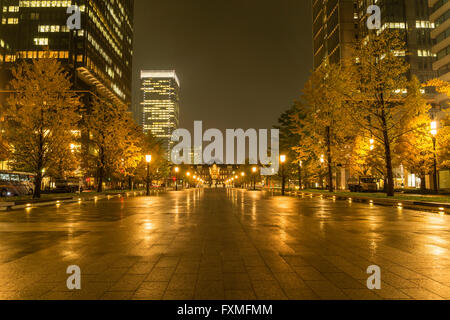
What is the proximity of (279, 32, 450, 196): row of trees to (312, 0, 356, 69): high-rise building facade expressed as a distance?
39.7m

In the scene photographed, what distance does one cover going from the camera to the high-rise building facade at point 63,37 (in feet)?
267

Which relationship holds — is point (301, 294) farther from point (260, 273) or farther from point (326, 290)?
point (260, 273)

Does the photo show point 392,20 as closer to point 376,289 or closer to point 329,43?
point 329,43

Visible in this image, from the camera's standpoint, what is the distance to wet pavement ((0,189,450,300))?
428 cm

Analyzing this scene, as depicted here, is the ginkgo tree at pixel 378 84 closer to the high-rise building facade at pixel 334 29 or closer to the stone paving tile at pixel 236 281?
the stone paving tile at pixel 236 281

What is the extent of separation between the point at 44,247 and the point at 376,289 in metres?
7.00

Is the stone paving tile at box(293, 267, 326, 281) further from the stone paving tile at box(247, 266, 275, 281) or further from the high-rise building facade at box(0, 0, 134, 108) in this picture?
the high-rise building facade at box(0, 0, 134, 108)

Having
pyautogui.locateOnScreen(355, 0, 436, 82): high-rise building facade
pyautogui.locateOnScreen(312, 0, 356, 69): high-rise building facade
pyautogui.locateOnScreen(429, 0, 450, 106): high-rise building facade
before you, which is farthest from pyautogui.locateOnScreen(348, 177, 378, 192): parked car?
pyautogui.locateOnScreen(355, 0, 436, 82): high-rise building facade

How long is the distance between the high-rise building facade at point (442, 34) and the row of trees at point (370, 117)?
20484 mm

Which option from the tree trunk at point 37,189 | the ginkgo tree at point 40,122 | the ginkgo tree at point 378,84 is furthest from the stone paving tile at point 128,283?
the ginkgo tree at point 378,84

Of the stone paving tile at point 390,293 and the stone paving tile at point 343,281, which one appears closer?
the stone paving tile at point 390,293

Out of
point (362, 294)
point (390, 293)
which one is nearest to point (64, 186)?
point (362, 294)

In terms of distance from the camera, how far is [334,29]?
80812 mm
